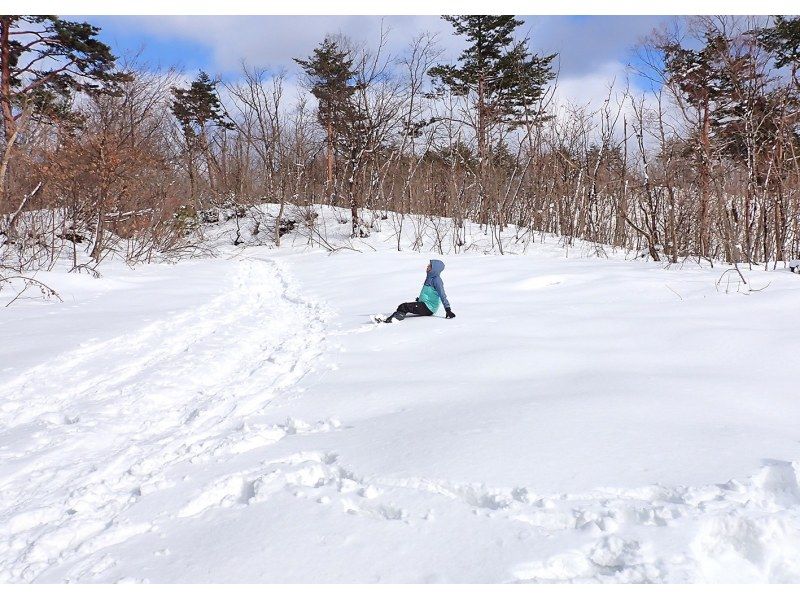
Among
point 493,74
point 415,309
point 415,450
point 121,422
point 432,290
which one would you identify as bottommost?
point 121,422

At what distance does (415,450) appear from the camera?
2732 mm

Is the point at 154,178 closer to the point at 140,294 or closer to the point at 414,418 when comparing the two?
the point at 140,294

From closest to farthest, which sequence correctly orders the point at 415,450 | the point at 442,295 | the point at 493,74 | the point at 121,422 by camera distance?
1. the point at 415,450
2. the point at 121,422
3. the point at 442,295
4. the point at 493,74

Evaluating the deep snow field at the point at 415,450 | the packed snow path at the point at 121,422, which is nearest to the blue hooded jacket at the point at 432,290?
the deep snow field at the point at 415,450

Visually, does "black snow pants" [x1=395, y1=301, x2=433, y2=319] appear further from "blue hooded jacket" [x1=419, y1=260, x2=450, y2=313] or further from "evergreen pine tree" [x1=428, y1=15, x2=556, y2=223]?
"evergreen pine tree" [x1=428, y1=15, x2=556, y2=223]

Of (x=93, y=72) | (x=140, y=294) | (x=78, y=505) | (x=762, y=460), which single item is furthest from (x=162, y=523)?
(x=93, y=72)

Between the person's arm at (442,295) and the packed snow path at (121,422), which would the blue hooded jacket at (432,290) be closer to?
the person's arm at (442,295)

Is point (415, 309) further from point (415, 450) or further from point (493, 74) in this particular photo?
point (493, 74)

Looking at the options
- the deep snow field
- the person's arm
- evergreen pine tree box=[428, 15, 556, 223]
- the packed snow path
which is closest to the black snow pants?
the person's arm

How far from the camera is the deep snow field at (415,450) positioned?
6.20ft

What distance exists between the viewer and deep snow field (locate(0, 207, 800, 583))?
74.4 inches

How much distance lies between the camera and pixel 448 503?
2223 mm

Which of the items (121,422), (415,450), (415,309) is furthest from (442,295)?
(121,422)

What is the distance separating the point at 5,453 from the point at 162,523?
1.66m
